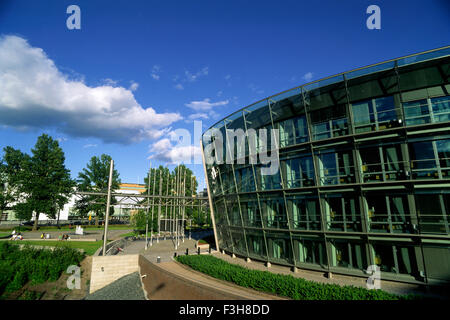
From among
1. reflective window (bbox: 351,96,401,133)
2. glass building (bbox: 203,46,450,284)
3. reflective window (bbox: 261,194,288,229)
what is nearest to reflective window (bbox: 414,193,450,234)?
glass building (bbox: 203,46,450,284)

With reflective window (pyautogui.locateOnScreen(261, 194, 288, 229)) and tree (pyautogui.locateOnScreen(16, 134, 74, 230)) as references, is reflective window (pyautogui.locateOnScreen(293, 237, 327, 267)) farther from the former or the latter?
tree (pyautogui.locateOnScreen(16, 134, 74, 230))

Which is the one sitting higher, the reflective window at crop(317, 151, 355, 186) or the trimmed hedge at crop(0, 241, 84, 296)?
the reflective window at crop(317, 151, 355, 186)

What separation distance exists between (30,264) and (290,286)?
27.3 meters

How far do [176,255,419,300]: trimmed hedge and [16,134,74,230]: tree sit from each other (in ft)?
158

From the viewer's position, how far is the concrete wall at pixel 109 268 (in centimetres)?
2222

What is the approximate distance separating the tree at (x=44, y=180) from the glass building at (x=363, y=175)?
165 ft

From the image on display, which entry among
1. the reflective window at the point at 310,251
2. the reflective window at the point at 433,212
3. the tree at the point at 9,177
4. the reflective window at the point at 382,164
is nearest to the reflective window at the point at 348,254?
the reflective window at the point at 310,251

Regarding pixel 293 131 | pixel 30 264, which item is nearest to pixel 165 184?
pixel 30 264

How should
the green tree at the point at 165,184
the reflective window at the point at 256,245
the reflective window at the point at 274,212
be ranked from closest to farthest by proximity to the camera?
the reflective window at the point at 274,212, the reflective window at the point at 256,245, the green tree at the point at 165,184

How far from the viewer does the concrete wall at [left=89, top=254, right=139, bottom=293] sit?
22.2 meters

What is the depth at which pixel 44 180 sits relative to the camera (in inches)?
2024

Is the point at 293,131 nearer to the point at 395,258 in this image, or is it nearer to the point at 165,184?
the point at 395,258

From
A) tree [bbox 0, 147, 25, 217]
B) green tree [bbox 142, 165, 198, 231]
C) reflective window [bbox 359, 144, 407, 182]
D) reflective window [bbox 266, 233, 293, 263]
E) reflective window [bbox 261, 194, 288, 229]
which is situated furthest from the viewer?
tree [bbox 0, 147, 25, 217]

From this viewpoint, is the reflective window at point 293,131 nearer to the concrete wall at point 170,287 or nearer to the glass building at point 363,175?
the glass building at point 363,175
